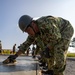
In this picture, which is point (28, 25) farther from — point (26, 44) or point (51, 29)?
point (26, 44)

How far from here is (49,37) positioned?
3928mm

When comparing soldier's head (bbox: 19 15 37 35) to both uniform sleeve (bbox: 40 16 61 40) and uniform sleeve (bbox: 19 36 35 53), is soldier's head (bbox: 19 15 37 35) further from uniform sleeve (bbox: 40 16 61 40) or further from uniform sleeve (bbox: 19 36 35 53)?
uniform sleeve (bbox: 19 36 35 53)

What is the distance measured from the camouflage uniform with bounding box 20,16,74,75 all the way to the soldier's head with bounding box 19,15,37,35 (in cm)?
10

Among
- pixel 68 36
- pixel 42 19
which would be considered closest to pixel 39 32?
pixel 42 19

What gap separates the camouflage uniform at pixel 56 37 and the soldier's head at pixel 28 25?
10 centimetres

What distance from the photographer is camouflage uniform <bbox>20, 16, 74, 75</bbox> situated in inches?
152

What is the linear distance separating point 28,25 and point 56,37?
507 mm

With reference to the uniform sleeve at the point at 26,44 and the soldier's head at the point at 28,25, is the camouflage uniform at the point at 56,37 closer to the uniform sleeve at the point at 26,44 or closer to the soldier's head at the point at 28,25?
the soldier's head at the point at 28,25

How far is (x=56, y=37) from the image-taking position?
3852mm

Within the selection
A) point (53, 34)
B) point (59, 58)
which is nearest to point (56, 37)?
point (53, 34)

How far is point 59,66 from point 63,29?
29.0 inches

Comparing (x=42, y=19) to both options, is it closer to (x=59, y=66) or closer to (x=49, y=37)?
(x=49, y=37)

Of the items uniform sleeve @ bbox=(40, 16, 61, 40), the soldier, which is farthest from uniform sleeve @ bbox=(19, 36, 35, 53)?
uniform sleeve @ bbox=(40, 16, 61, 40)

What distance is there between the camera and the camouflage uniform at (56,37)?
3.86 m
